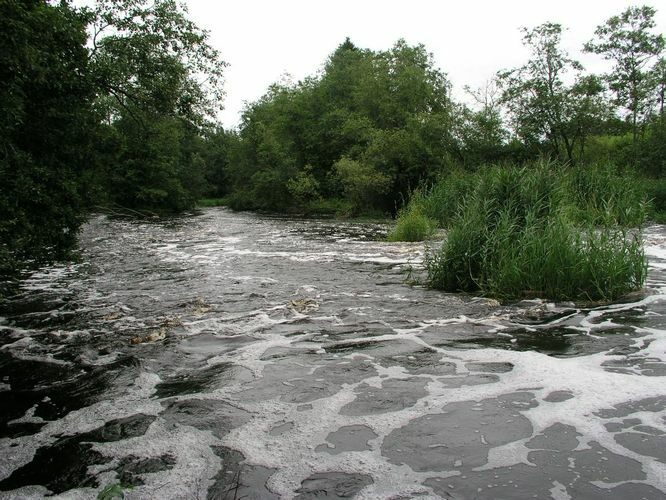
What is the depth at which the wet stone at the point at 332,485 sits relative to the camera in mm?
3445

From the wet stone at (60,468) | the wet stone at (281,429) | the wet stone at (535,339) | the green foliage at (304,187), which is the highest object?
the green foliage at (304,187)

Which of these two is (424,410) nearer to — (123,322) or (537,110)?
(123,322)

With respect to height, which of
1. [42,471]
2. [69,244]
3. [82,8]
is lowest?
[42,471]

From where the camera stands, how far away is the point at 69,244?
868 centimetres

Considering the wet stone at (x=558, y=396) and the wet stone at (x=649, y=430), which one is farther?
the wet stone at (x=558, y=396)

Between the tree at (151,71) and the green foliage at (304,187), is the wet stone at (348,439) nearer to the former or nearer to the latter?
the tree at (151,71)

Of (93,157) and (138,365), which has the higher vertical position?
(93,157)

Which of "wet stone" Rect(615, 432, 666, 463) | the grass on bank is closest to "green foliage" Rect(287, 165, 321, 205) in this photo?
the grass on bank

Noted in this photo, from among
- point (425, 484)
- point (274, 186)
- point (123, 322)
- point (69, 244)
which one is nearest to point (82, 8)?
point (69, 244)

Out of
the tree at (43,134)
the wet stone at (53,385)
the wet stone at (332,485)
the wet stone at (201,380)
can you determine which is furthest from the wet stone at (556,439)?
the tree at (43,134)

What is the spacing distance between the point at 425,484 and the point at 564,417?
167cm

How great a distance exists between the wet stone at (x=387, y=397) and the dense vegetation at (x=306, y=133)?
404 centimetres

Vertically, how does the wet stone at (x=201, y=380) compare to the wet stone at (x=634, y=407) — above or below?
below

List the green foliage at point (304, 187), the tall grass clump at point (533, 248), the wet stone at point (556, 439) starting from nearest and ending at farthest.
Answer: the wet stone at point (556, 439) < the tall grass clump at point (533, 248) < the green foliage at point (304, 187)
